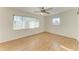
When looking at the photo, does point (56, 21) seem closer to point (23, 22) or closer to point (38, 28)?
point (38, 28)

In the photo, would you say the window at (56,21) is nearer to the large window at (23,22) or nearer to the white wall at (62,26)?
the white wall at (62,26)

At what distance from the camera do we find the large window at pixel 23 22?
1.26m

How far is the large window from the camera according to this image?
1.26 meters

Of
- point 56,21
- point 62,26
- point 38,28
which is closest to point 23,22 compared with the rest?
point 38,28

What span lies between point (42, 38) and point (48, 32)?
0.58 ft

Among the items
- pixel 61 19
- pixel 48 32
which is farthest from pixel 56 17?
pixel 48 32

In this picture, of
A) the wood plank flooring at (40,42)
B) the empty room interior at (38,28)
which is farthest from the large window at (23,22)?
the wood plank flooring at (40,42)

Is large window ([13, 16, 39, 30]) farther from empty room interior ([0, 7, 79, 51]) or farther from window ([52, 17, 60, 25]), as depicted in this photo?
window ([52, 17, 60, 25])

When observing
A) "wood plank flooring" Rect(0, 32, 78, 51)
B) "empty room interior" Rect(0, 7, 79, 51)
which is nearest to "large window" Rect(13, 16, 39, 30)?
"empty room interior" Rect(0, 7, 79, 51)

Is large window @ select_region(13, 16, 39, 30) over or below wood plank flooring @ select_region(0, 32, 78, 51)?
over
